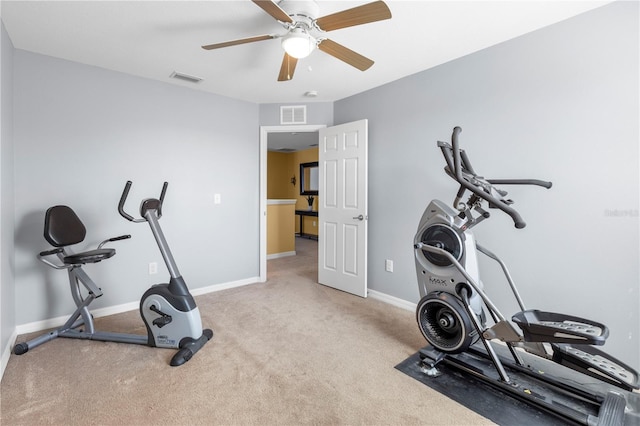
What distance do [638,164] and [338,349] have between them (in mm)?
2251

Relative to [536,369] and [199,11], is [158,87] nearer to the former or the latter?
[199,11]

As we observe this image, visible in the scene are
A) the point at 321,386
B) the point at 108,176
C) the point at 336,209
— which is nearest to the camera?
the point at 321,386

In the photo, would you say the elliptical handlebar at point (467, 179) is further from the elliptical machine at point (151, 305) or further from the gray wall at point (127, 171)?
the gray wall at point (127, 171)

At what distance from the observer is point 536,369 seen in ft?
6.29

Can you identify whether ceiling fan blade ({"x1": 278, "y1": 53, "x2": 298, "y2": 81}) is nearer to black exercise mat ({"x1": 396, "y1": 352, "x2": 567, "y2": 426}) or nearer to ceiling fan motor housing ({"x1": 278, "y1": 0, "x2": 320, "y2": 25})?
ceiling fan motor housing ({"x1": 278, "y1": 0, "x2": 320, "y2": 25})

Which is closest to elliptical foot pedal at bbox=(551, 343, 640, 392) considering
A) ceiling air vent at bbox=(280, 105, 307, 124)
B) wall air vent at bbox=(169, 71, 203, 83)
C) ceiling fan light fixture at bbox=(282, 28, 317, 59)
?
ceiling fan light fixture at bbox=(282, 28, 317, 59)

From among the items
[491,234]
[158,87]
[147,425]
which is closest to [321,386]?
[147,425]

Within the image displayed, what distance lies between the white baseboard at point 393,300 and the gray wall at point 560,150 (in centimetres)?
80

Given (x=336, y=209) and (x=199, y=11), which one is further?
(x=336, y=209)

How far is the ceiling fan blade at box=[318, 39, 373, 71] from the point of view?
6.28 ft

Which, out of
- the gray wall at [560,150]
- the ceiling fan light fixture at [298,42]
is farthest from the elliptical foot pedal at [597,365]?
the ceiling fan light fixture at [298,42]

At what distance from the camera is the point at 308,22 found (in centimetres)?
186

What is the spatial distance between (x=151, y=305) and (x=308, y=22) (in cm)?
218

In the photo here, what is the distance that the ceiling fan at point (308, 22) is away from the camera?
5.13ft
